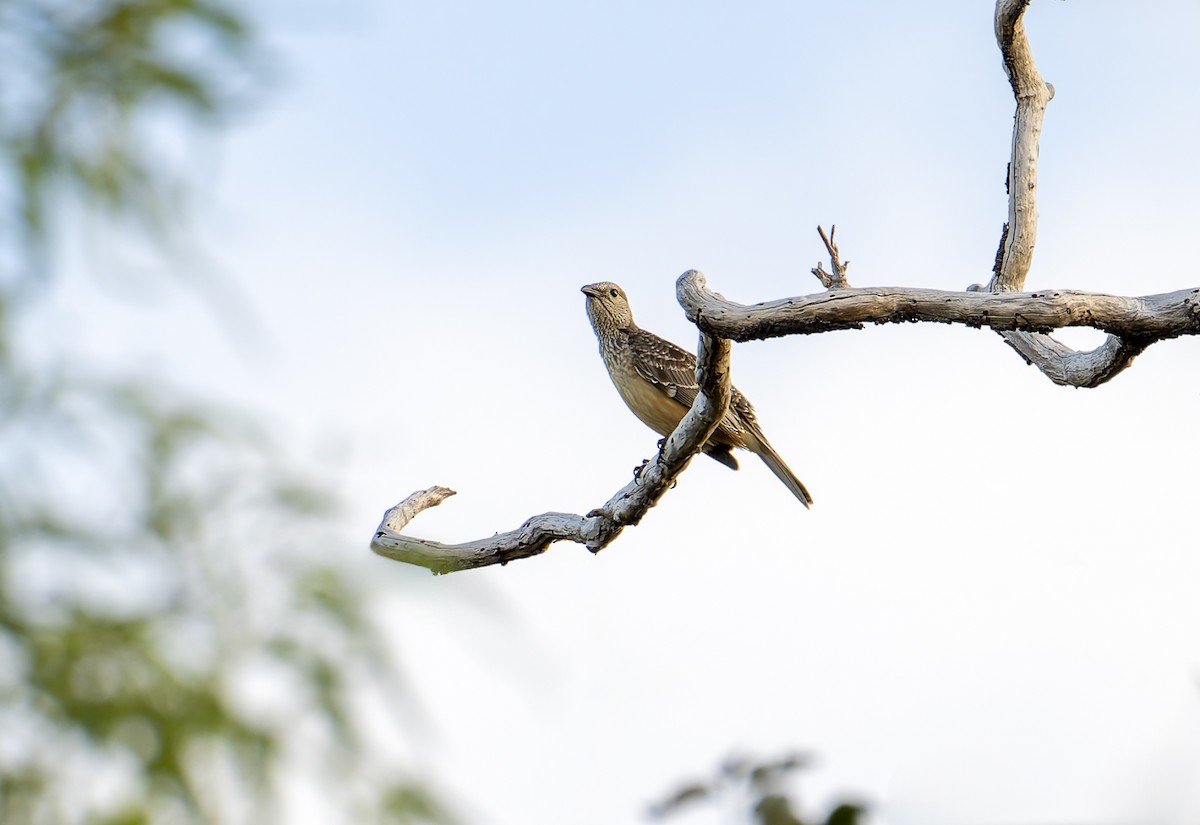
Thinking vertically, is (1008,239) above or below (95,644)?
above

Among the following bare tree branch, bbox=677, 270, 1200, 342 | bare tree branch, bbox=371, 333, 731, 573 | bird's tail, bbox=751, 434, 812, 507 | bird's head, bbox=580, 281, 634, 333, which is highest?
bird's head, bbox=580, 281, 634, 333

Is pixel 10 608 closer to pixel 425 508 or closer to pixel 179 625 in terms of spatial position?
pixel 179 625

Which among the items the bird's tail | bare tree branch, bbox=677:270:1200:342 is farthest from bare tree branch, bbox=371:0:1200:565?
the bird's tail

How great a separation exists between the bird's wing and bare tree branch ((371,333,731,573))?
141cm

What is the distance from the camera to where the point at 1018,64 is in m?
5.93

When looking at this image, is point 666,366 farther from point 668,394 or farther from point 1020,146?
point 1020,146

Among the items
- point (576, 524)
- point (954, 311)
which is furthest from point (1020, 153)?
point (576, 524)

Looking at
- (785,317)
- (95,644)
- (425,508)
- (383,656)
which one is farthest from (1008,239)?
(95,644)

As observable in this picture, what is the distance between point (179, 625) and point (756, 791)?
117cm

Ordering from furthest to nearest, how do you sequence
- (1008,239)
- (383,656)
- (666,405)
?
(666,405), (1008,239), (383,656)

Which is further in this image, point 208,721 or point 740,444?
point 740,444

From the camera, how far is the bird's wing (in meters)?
7.22

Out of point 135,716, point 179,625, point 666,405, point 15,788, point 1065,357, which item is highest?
point 666,405

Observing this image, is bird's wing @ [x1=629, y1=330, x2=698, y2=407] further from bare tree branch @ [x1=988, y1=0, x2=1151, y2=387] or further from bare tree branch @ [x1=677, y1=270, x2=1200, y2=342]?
bare tree branch @ [x1=677, y1=270, x2=1200, y2=342]
